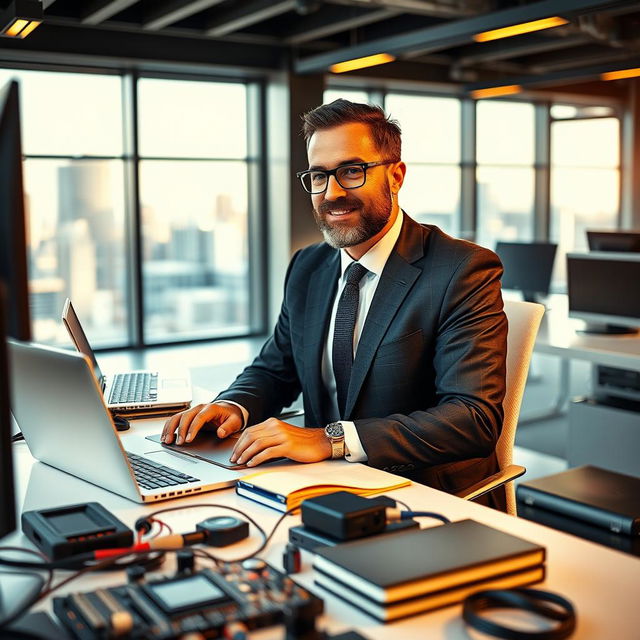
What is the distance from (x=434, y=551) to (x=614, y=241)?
4.20m

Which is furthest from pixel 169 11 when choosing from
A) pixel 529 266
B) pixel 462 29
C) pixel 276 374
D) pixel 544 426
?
pixel 276 374

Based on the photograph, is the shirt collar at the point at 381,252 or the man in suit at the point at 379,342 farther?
the shirt collar at the point at 381,252

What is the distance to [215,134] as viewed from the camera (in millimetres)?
8414

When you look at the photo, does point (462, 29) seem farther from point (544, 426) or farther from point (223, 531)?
point (223, 531)

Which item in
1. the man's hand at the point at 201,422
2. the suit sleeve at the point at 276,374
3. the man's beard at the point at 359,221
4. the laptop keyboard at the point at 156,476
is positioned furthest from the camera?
the suit sleeve at the point at 276,374

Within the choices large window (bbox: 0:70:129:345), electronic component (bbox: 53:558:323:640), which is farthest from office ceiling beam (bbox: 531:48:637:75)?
electronic component (bbox: 53:558:323:640)

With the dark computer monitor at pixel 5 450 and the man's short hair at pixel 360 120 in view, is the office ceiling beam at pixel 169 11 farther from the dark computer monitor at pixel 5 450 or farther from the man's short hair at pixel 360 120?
the dark computer monitor at pixel 5 450

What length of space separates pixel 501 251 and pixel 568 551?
508 cm

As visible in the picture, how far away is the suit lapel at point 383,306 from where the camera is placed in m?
1.99

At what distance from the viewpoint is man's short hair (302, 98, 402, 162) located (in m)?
2.05

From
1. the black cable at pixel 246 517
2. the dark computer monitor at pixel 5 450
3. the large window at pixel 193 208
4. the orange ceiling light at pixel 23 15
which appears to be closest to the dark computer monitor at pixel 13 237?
the dark computer monitor at pixel 5 450

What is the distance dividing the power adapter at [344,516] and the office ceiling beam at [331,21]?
6244mm

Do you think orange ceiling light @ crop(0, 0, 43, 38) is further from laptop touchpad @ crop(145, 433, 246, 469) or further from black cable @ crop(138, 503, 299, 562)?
black cable @ crop(138, 503, 299, 562)

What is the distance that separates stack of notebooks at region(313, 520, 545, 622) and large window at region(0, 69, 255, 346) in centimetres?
671
